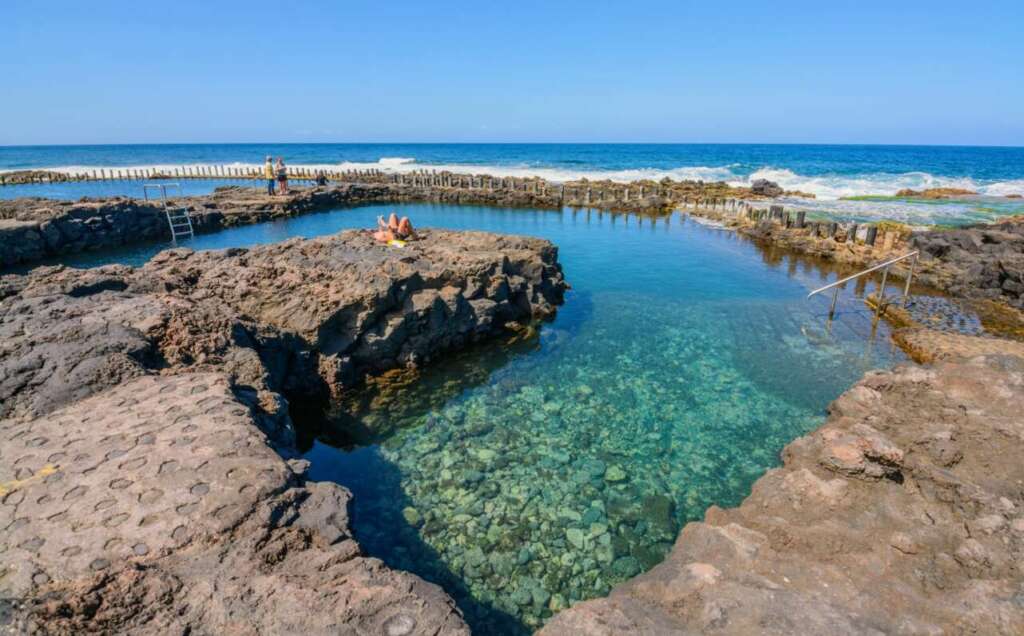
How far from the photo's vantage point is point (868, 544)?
5.47m

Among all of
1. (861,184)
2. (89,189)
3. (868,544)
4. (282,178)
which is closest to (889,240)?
(868,544)

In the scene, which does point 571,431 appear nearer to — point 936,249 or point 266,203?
point 936,249

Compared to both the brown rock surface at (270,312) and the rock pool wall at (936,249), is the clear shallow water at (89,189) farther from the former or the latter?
the rock pool wall at (936,249)

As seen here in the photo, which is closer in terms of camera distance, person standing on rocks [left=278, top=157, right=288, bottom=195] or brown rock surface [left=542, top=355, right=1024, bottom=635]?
brown rock surface [left=542, top=355, right=1024, bottom=635]

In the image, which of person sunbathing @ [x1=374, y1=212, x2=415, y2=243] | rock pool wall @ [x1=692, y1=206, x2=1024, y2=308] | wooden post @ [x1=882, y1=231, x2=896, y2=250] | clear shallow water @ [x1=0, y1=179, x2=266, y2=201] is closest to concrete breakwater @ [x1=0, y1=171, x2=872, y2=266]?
clear shallow water @ [x1=0, y1=179, x2=266, y2=201]

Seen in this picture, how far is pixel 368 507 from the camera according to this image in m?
7.89

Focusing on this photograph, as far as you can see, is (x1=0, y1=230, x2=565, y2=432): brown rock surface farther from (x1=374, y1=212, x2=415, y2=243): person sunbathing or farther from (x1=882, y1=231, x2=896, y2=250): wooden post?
(x1=882, y1=231, x2=896, y2=250): wooden post

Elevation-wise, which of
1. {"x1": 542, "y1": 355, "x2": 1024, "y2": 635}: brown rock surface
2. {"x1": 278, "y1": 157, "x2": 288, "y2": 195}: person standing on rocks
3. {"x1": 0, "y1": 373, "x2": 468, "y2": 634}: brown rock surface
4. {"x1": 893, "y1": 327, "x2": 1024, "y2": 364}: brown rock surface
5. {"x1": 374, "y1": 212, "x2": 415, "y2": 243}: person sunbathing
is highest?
{"x1": 278, "y1": 157, "x2": 288, "y2": 195}: person standing on rocks

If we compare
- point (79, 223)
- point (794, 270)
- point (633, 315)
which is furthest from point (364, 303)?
point (79, 223)

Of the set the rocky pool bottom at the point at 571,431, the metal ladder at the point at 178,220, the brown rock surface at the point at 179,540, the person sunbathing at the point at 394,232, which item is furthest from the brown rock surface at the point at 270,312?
the metal ladder at the point at 178,220

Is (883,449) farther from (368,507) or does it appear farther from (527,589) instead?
(368,507)

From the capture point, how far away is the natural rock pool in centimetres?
705

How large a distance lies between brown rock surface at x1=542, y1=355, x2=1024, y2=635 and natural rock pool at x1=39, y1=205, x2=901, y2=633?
1.54 metres

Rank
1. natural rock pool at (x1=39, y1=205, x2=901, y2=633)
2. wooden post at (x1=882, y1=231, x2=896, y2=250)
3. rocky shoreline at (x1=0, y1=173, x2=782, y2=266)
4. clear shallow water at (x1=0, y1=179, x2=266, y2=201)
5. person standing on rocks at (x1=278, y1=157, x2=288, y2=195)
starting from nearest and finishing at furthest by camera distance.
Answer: natural rock pool at (x1=39, y1=205, x2=901, y2=633)
rocky shoreline at (x1=0, y1=173, x2=782, y2=266)
wooden post at (x1=882, y1=231, x2=896, y2=250)
person standing on rocks at (x1=278, y1=157, x2=288, y2=195)
clear shallow water at (x1=0, y1=179, x2=266, y2=201)
